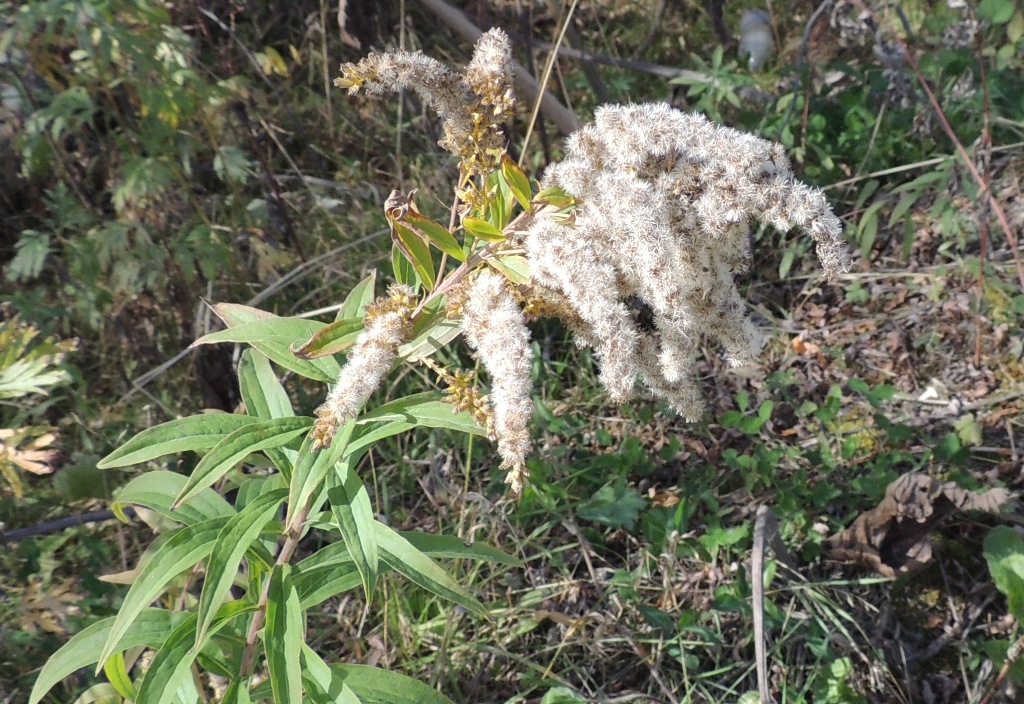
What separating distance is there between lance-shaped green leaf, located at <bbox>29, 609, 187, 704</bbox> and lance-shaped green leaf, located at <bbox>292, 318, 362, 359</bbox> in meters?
0.82

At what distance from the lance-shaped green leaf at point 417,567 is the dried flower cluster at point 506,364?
495 millimetres

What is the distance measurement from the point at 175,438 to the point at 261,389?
37 cm

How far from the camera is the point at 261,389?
6.87 ft

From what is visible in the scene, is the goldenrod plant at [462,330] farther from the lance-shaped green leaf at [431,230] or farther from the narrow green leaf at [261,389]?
the narrow green leaf at [261,389]

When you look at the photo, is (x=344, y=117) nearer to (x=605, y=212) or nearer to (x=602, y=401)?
(x=602, y=401)

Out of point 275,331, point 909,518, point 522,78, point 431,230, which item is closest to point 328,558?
point 275,331

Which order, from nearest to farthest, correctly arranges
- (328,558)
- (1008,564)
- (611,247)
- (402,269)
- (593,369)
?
(611,247), (402,269), (328,558), (1008,564), (593,369)

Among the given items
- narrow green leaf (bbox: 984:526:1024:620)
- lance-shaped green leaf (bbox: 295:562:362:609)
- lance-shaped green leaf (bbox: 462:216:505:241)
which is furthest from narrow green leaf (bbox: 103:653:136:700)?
narrow green leaf (bbox: 984:526:1024:620)

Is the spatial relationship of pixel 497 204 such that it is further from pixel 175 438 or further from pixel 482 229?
pixel 175 438

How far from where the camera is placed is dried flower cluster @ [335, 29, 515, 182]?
58.6 inches

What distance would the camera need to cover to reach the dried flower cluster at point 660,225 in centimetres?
132

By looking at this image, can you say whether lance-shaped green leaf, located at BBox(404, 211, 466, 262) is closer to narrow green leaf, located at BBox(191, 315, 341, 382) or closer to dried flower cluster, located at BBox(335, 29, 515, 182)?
dried flower cluster, located at BBox(335, 29, 515, 182)

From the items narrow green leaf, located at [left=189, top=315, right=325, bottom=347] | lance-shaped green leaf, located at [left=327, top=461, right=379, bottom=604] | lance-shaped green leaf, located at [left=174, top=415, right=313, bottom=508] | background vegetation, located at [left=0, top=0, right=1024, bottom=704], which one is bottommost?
background vegetation, located at [left=0, top=0, right=1024, bottom=704]

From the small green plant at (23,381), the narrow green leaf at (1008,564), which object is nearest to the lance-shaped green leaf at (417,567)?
the small green plant at (23,381)
